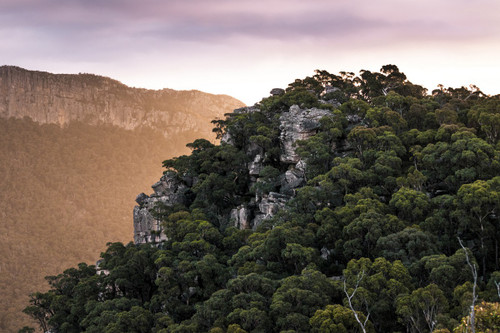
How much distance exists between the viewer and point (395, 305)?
1268 inches

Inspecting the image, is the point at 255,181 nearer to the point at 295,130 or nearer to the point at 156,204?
the point at 295,130

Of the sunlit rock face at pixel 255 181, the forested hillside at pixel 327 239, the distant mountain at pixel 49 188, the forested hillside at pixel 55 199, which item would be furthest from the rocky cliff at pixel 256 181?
the distant mountain at pixel 49 188

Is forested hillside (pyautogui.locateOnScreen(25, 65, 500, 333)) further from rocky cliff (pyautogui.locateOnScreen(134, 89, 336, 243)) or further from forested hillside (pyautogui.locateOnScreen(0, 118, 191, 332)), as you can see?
forested hillside (pyautogui.locateOnScreen(0, 118, 191, 332))

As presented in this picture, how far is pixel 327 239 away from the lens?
43656 mm

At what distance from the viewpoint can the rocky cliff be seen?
55.5 meters

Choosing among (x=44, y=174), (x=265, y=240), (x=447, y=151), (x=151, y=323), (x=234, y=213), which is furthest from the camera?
(x=44, y=174)

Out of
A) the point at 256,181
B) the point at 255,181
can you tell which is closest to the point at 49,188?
the point at 255,181

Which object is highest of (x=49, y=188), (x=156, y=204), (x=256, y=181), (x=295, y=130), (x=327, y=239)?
(x=295, y=130)

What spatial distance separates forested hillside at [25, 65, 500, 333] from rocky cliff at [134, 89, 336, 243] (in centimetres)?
38

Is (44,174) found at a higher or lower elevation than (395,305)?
higher

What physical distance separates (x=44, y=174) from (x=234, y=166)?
140 meters

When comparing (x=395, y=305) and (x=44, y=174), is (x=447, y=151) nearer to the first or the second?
(x=395, y=305)

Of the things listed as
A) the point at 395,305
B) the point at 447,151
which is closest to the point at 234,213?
the point at 447,151

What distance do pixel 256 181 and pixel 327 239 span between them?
19.5m
